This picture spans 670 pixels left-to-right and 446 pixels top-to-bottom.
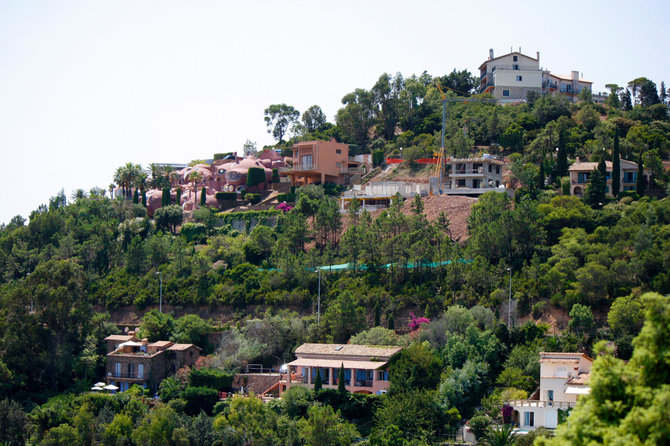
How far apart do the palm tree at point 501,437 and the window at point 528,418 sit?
3.29 ft

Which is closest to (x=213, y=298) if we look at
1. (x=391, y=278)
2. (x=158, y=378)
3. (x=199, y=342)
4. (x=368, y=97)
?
(x=199, y=342)

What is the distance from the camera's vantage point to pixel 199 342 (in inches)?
2212

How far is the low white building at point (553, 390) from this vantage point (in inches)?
1572

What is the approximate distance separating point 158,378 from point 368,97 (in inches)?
2038

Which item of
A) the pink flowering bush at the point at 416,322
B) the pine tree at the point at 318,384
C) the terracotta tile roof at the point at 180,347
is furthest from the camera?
the terracotta tile roof at the point at 180,347

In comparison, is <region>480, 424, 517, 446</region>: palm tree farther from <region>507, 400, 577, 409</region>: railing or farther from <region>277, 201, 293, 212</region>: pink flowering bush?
<region>277, 201, 293, 212</region>: pink flowering bush

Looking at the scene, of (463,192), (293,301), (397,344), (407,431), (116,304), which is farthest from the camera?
(463,192)

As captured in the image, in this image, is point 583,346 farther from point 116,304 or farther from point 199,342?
point 116,304

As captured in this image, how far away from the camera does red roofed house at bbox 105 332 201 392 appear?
51.9 m

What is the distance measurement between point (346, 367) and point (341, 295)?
6990mm

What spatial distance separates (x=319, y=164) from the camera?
269 feet

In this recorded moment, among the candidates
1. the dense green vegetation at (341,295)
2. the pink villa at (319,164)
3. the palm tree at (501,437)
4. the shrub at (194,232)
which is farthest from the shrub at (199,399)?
the pink villa at (319,164)

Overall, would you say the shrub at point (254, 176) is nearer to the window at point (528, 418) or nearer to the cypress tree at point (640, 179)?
the cypress tree at point (640, 179)

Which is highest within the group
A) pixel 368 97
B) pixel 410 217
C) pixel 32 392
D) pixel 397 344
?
pixel 368 97
